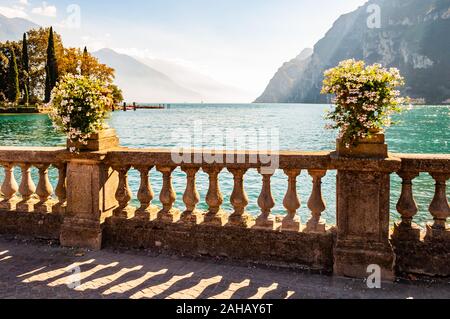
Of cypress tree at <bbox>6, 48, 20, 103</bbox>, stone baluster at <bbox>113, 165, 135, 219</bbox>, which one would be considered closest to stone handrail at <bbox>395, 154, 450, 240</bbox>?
stone baluster at <bbox>113, 165, 135, 219</bbox>

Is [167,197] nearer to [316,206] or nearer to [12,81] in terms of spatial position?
[316,206]

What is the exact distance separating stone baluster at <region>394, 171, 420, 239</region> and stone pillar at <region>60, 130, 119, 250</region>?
3853 mm

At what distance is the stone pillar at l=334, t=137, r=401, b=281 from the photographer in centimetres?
472

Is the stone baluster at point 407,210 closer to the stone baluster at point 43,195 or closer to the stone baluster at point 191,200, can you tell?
the stone baluster at point 191,200

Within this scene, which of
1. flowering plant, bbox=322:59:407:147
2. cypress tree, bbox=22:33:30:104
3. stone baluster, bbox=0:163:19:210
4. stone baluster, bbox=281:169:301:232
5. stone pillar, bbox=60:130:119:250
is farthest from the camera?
cypress tree, bbox=22:33:30:104

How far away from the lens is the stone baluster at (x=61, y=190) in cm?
598

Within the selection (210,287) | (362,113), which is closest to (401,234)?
(362,113)

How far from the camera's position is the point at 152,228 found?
222 inches

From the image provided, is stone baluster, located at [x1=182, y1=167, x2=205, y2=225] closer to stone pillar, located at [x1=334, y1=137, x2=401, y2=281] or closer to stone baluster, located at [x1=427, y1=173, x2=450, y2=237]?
stone pillar, located at [x1=334, y1=137, x2=401, y2=281]

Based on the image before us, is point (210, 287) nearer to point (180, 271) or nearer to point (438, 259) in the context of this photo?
point (180, 271)

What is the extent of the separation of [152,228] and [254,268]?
1525 millimetres

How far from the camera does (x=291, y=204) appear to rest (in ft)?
17.2

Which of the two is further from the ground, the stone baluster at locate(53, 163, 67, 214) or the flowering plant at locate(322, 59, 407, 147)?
the flowering plant at locate(322, 59, 407, 147)

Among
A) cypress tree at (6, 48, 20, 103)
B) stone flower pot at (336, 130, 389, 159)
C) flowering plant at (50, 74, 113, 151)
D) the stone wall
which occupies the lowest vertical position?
the stone wall
